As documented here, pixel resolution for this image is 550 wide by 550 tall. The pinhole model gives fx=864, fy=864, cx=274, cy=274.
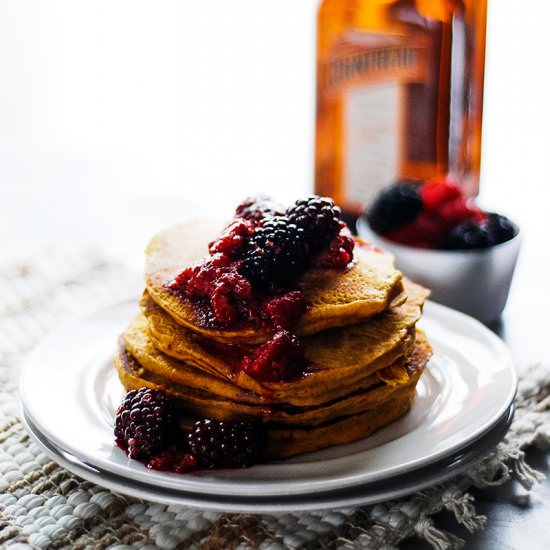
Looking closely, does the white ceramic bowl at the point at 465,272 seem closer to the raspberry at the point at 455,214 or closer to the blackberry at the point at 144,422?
the raspberry at the point at 455,214

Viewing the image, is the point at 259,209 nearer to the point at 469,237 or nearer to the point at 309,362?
the point at 309,362

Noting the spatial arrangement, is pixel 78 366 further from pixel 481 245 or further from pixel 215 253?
pixel 481 245

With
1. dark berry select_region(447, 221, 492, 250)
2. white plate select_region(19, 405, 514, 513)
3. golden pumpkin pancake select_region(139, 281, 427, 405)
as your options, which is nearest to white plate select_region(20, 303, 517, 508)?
white plate select_region(19, 405, 514, 513)

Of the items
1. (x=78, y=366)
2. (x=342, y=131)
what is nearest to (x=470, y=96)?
(x=342, y=131)

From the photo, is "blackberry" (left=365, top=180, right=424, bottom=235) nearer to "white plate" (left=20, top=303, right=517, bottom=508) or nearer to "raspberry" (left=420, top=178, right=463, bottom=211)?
"raspberry" (left=420, top=178, right=463, bottom=211)

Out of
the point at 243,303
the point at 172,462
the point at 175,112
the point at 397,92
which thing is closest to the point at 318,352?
the point at 243,303

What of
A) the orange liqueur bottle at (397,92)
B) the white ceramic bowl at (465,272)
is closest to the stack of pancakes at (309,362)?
the white ceramic bowl at (465,272)
